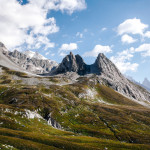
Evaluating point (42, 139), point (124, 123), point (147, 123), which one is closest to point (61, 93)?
point (124, 123)

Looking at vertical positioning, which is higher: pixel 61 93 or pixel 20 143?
pixel 61 93

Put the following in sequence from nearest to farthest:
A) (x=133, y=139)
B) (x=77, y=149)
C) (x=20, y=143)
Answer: (x=20, y=143)
(x=77, y=149)
(x=133, y=139)

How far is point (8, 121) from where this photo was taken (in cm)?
5291

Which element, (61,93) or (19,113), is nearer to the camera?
(19,113)

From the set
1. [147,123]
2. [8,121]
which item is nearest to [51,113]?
[8,121]

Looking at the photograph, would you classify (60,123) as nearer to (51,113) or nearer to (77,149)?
(51,113)

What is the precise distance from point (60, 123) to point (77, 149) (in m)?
46.5

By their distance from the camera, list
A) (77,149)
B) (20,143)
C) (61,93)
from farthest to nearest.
Answer: (61,93) → (77,149) → (20,143)

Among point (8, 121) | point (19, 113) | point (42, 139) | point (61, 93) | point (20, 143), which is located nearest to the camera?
point (20, 143)

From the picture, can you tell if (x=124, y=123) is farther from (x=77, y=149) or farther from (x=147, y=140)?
(x=77, y=149)

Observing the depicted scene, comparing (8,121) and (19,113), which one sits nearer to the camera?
(8,121)

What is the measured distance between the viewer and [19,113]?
6681 cm

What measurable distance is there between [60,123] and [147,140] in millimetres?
47427

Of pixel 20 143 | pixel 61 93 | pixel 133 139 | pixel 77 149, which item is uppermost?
pixel 61 93
